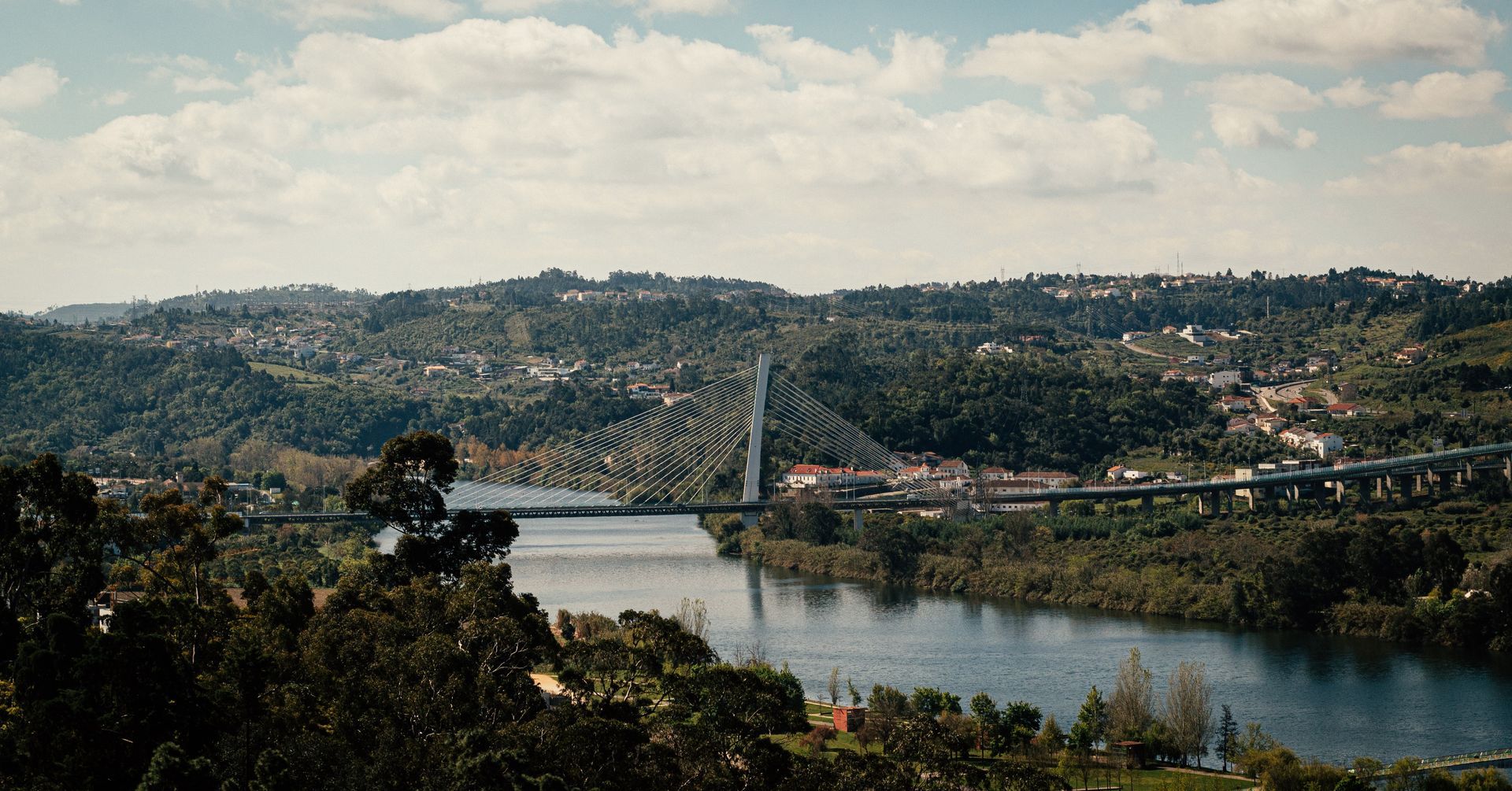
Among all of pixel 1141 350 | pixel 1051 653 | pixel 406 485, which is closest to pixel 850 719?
pixel 406 485

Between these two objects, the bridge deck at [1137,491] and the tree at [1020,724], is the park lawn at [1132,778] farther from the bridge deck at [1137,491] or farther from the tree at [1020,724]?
the bridge deck at [1137,491]

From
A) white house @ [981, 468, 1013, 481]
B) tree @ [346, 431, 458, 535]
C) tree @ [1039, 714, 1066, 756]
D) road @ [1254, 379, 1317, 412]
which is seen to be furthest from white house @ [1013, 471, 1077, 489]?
tree @ [346, 431, 458, 535]

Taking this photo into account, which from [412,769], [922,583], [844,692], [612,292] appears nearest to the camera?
[412,769]

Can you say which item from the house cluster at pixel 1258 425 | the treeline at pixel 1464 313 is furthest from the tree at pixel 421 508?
the treeline at pixel 1464 313

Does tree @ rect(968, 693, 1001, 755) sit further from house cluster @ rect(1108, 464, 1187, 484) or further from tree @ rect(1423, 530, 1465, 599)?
house cluster @ rect(1108, 464, 1187, 484)

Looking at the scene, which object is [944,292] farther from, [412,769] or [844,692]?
[412,769]

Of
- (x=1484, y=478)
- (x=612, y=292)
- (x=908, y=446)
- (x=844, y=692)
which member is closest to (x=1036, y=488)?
(x=908, y=446)
